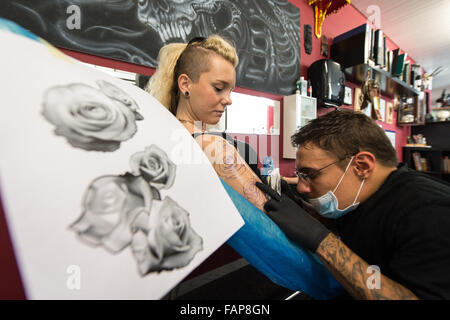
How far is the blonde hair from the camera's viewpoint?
75cm

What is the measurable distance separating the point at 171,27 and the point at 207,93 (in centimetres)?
90

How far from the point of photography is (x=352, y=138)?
733 millimetres

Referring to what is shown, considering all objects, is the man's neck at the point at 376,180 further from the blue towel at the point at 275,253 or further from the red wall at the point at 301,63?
the red wall at the point at 301,63

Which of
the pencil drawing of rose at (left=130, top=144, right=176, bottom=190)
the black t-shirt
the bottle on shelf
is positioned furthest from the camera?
the bottle on shelf

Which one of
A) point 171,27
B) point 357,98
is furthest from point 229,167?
point 357,98

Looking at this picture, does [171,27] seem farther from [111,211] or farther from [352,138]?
[111,211]

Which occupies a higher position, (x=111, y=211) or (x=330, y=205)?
(x=111, y=211)

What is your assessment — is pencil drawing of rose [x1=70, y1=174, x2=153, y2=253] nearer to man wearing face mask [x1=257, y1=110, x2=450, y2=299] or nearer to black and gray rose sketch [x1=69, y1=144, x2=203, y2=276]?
black and gray rose sketch [x1=69, y1=144, x2=203, y2=276]

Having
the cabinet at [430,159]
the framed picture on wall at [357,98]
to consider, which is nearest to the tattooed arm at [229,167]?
the framed picture on wall at [357,98]

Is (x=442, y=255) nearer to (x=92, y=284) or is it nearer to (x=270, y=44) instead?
(x=92, y=284)

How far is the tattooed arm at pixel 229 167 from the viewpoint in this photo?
65 centimetres

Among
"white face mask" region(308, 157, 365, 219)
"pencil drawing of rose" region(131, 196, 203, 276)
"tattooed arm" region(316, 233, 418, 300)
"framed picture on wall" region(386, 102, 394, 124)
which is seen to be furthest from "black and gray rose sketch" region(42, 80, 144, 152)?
"framed picture on wall" region(386, 102, 394, 124)

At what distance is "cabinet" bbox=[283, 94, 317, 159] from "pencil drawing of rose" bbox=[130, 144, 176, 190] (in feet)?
5.79

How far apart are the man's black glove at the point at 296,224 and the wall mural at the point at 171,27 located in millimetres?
1207
